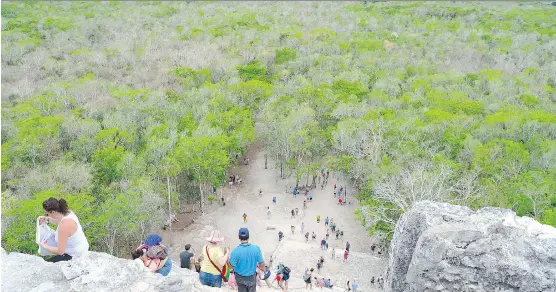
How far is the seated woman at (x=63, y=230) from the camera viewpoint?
7.68m

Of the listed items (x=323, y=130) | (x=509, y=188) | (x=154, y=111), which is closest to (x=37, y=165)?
(x=154, y=111)

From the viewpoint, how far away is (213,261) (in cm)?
883

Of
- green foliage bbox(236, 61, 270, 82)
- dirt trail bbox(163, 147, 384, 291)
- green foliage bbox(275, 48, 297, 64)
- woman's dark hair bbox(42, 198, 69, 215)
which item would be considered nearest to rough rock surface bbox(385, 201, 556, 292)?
woman's dark hair bbox(42, 198, 69, 215)

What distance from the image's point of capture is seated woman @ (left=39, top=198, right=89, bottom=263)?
25.2 ft

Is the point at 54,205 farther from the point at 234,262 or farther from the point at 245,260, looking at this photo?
the point at 245,260

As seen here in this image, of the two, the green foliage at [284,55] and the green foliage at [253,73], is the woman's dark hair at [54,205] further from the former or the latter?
the green foliage at [284,55]

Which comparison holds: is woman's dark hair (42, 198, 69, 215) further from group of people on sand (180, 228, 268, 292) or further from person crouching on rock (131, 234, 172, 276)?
group of people on sand (180, 228, 268, 292)

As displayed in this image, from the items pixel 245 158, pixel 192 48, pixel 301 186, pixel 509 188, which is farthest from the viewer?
pixel 192 48

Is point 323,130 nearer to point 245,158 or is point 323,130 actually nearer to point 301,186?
point 301,186

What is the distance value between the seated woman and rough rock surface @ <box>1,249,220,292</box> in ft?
0.64

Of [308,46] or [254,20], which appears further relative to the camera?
[254,20]

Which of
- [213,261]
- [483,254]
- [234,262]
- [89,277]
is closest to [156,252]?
[213,261]

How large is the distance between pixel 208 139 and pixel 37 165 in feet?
39.6

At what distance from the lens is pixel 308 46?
65312 millimetres
